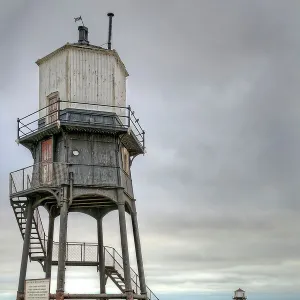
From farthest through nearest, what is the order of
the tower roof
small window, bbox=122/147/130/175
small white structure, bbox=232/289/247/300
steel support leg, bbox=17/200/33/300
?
small window, bbox=122/147/130/175 < the tower roof < steel support leg, bbox=17/200/33/300 < small white structure, bbox=232/289/247/300

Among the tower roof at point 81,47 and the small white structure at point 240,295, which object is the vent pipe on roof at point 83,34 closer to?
the tower roof at point 81,47

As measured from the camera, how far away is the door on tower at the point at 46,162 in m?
33.5

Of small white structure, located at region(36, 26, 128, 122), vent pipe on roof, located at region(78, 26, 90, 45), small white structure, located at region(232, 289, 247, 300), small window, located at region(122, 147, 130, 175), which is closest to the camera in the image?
small white structure, located at region(232, 289, 247, 300)

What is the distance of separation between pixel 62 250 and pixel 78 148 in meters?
5.80

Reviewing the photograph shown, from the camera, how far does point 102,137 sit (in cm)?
3469

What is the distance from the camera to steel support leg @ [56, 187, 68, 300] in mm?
30578

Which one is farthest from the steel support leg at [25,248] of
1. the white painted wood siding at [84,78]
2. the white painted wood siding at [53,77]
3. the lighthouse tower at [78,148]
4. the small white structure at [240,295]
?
the small white structure at [240,295]

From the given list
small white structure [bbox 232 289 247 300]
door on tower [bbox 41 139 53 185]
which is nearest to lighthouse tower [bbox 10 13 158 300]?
door on tower [bbox 41 139 53 185]

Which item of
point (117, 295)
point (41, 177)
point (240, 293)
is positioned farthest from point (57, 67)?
point (240, 293)

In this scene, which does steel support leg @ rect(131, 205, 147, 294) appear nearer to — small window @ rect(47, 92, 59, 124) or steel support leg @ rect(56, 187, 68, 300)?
steel support leg @ rect(56, 187, 68, 300)

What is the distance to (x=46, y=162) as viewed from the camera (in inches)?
1326

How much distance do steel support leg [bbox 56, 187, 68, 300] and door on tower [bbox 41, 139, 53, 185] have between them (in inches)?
57.7

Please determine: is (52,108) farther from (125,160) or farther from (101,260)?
(101,260)

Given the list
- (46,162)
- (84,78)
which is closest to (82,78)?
(84,78)
